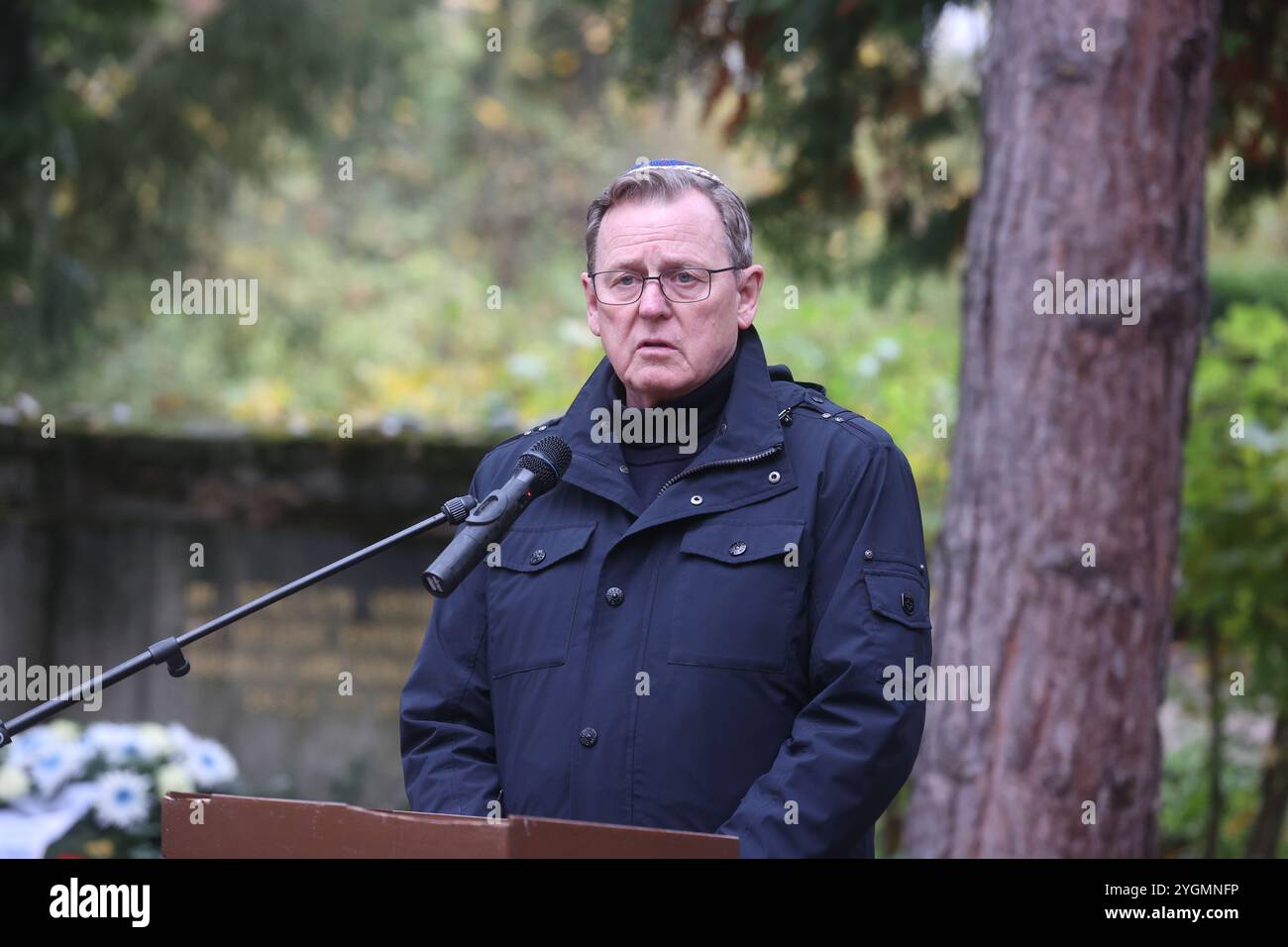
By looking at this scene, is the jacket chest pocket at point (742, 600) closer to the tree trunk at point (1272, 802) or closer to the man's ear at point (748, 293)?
the man's ear at point (748, 293)

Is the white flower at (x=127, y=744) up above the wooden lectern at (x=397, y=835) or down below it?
below

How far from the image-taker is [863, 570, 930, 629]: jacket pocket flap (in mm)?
2355

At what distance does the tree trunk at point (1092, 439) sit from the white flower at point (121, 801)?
2816mm

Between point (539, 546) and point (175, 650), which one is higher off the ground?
point (539, 546)

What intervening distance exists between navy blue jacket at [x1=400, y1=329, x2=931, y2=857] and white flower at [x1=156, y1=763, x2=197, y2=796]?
9.75ft

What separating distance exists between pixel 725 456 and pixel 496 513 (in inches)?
17.3

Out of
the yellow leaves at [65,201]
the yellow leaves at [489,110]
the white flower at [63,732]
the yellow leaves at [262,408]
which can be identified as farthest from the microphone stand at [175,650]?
the yellow leaves at [489,110]

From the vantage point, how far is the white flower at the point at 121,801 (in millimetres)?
5070

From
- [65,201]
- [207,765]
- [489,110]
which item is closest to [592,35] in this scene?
[489,110]

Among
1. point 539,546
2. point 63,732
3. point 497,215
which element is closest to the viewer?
point 539,546

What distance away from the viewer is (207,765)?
5504 mm

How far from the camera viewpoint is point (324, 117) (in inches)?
456
